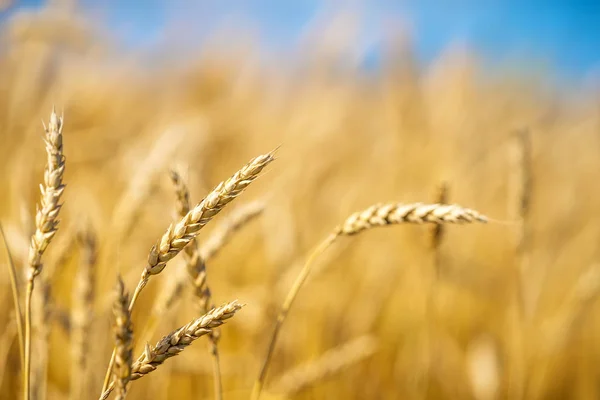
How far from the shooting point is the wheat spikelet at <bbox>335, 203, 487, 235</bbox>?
654 mm

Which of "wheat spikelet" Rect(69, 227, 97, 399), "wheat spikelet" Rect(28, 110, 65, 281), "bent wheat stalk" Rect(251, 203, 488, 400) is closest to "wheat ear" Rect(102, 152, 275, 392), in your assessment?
"wheat spikelet" Rect(28, 110, 65, 281)

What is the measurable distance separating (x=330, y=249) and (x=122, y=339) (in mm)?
1275

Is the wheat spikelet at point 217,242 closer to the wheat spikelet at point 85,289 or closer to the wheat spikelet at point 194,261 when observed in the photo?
the wheat spikelet at point 85,289

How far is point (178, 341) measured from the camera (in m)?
0.59

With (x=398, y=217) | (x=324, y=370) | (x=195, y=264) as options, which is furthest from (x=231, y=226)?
(x=324, y=370)

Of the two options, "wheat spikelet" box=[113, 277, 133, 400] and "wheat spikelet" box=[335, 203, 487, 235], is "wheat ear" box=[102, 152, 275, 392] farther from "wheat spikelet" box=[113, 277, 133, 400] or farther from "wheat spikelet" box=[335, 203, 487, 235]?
"wheat spikelet" box=[335, 203, 487, 235]

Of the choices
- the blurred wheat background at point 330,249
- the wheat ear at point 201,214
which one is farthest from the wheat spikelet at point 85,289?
the wheat ear at point 201,214

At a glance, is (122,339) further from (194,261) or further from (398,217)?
(398,217)

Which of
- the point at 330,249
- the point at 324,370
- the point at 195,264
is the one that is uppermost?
the point at 330,249

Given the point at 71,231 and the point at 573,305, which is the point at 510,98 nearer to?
the point at 573,305

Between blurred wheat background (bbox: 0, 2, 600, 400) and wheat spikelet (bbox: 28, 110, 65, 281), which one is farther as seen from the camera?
blurred wheat background (bbox: 0, 2, 600, 400)

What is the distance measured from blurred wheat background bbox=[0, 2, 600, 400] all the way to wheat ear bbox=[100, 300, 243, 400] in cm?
22

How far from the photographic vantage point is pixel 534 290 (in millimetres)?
2127

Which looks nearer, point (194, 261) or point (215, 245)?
point (194, 261)
